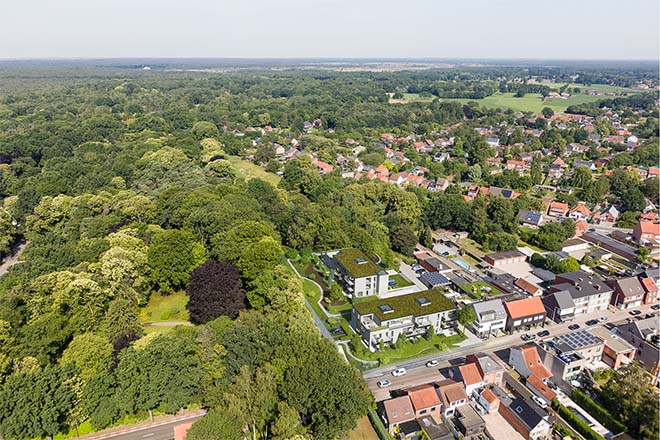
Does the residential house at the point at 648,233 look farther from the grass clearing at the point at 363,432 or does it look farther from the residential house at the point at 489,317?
the grass clearing at the point at 363,432

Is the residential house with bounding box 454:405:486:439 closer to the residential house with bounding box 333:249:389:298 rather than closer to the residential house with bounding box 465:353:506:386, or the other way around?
the residential house with bounding box 465:353:506:386

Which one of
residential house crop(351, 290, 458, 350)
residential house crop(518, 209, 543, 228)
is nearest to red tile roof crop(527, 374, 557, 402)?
residential house crop(351, 290, 458, 350)

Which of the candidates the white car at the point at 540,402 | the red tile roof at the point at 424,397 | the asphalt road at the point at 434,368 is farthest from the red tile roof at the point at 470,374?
the white car at the point at 540,402

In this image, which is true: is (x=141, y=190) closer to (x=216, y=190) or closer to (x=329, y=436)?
(x=216, y=190)

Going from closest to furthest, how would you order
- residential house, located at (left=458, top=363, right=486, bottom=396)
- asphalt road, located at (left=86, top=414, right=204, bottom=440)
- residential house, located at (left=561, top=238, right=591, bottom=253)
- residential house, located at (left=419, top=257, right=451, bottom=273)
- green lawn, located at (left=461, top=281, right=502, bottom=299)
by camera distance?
asphalt road, located at (left=86, top=414, right=204, bottom=440)
residential house, located at (left=458, top=363, right=486, bottom=396)
green lawn, located at (left=461, top=281, right=502, bottom=299)
residential house, located at (left=419, top=257, right=451, bottom=273)
residential house, located at (left=561, top=238, right=591, bottom=253)

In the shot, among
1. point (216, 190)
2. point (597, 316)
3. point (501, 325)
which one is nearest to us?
point (501, 325)

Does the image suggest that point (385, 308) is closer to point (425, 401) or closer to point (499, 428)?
point (425, 401)

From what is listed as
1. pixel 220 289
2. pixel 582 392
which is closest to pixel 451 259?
pixel 582 392

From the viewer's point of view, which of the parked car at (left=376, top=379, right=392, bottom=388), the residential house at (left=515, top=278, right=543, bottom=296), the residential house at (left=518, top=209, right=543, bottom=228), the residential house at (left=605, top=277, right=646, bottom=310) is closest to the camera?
the parked car at (left=376, top=379, right=392, bottom=388)
